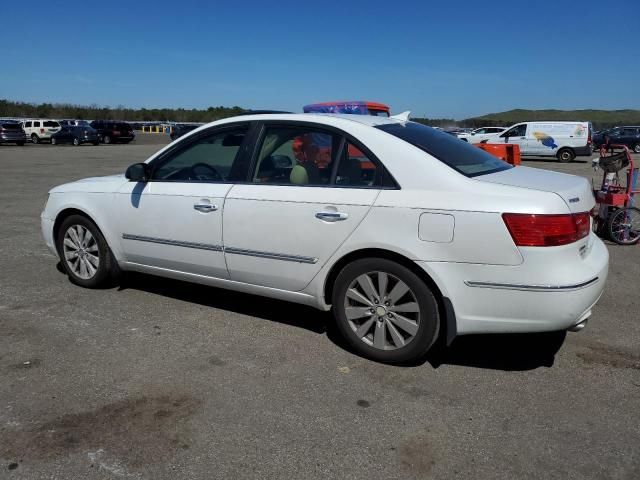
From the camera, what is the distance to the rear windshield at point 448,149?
11.6ft

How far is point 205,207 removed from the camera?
4.07 metres

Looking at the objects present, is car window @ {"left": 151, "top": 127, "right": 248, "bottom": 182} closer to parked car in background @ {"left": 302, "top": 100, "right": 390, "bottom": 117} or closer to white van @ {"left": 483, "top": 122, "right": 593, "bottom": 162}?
parked car in background @ {"left": 302, "top": 100, "right": 390, "bottom": 117}

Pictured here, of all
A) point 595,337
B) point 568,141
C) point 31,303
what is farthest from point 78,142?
point 595,337

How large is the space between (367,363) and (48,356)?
2.15m

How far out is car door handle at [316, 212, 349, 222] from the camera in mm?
3522

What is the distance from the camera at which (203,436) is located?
2.79 meters

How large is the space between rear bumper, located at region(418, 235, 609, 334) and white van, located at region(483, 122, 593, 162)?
2395cm

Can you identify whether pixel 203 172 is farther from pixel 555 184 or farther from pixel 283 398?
pixel 555 184

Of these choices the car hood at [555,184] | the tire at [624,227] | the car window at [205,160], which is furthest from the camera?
the tire at [624,227]

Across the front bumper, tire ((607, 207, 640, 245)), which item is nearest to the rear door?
the front bumper

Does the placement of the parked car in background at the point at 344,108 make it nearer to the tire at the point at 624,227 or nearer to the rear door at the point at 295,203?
the tire at the point at 624,227

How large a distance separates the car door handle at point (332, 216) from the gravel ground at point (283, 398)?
0.95 metres

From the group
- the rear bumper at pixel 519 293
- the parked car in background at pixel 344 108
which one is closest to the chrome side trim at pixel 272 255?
the rear bumper at pixel 519 293

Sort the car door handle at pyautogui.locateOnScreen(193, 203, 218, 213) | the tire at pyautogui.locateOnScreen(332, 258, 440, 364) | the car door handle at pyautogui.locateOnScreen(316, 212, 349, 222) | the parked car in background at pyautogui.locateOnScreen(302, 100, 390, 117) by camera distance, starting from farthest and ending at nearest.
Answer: the parked car in background at pyautogui.locateOnScreen(302, 100, 390, 117)
the car door handle at pyautogui.locateOnScreen(193, 203, 218, 213)
the car door handle at pyautogui.locateOnScreen(316, 212, 349, 222)
the tire at pyautogui.locateOnScreen(332, 258, 440, 364)
